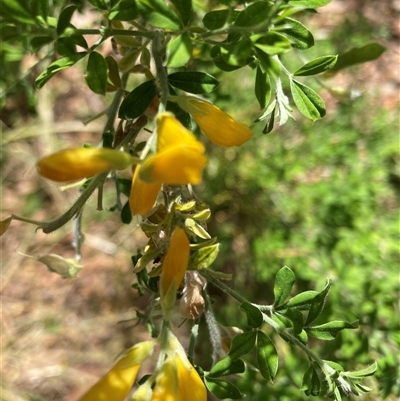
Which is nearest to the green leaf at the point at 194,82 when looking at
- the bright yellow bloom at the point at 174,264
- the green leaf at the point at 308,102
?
the green leaf at the point at 308,102

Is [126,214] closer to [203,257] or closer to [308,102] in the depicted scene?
[203,257]

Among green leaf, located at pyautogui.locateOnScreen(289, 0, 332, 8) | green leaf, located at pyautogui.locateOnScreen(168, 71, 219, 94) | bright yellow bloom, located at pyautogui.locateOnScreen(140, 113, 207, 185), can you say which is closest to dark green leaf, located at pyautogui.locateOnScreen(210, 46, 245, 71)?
green leaf, located at pyautogui.locateOnScreen(168, 71, 219, 94)

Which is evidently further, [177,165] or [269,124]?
[269,124]

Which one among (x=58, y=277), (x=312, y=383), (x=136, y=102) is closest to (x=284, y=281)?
(x=312, y=383)

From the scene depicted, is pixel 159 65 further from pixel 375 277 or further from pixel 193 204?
pixel 375 277

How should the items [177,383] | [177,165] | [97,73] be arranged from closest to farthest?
[177,165]
[177,383]
[97,73]

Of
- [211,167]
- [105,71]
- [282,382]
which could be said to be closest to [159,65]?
[105,71]

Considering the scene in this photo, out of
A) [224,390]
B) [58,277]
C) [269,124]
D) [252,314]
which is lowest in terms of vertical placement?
[58,277]
